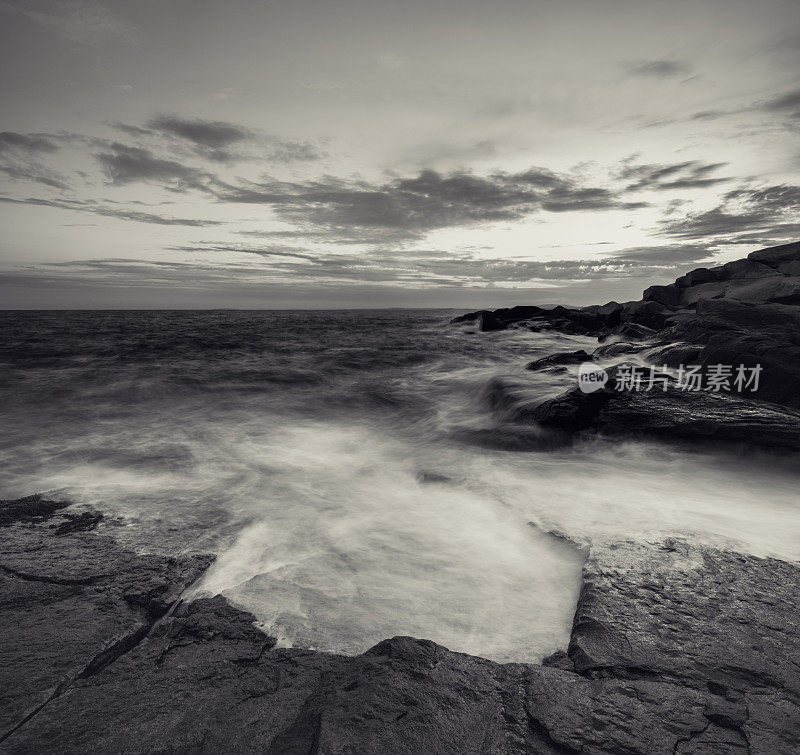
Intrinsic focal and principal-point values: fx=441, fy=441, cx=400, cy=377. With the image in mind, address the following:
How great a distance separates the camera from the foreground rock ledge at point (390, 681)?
1870 millimetres

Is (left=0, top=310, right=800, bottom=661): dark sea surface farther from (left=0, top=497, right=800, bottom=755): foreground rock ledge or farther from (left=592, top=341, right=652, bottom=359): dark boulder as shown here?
(left=592, top=341, right=652, bottom=359): dark boulder

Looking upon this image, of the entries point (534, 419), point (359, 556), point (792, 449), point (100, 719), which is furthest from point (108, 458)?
point (792, 449)

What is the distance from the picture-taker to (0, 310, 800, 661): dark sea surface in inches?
122

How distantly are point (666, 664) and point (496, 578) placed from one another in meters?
1.31

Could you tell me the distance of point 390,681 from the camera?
2107 millimetres

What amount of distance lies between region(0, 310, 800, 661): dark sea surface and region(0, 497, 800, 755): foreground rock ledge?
362 millimetres

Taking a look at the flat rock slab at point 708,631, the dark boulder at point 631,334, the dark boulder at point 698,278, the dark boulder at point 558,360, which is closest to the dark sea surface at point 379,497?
the flat rock slab at point 708,631

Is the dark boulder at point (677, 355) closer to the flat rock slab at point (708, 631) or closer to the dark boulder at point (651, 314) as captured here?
the flat rock slab at point (708, 631)

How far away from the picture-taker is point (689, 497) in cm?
516

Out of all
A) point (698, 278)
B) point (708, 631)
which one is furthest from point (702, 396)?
point (698, 278)

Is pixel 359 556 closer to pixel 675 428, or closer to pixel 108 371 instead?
pixel 675 428

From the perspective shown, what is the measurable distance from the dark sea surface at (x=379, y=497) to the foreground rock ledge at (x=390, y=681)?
0.36 metres

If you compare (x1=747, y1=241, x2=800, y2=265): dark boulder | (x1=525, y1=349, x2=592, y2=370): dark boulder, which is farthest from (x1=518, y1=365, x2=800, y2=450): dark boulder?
(x1=747, y1=241, x2=800, y2=265): dark boulder

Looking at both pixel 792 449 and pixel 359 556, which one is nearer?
pixel 359 556
